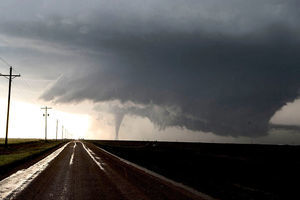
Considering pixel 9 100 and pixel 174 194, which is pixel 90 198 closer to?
pixel 174 194

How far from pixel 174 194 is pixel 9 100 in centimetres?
4168

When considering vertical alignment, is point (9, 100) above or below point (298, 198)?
above

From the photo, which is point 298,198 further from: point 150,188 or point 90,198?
point 90,198

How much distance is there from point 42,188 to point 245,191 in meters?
7.71

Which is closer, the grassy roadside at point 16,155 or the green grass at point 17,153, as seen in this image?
the grassy roadside at point 16,155

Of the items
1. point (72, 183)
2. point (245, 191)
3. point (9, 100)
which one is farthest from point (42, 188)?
point (9, 100)

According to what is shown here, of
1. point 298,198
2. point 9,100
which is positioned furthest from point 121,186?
point 9,100

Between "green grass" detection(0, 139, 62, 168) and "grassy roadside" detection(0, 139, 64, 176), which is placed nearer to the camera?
"grassy roadside" detection(0, 139, 64, 176)

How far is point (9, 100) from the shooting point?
46469 millimetres

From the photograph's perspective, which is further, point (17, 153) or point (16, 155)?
point (17, 153)

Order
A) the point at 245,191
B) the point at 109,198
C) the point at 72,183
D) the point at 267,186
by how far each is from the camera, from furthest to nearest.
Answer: the point at 267,186, the point at 72,183, the point at 245,191, the point at 109,198

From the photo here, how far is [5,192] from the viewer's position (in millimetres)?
10844

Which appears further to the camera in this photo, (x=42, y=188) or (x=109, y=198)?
(x=42, y=188)

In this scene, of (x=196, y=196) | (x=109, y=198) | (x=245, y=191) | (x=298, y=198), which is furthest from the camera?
(x=245, y=191)
